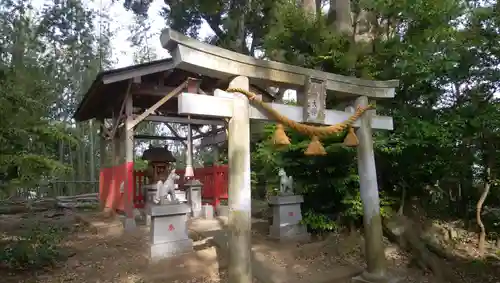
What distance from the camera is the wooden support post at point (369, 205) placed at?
19.1ft

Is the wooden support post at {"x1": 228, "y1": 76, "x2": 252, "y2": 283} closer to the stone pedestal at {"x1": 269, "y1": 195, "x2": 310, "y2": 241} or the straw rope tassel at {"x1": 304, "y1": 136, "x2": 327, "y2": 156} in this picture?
the straw rope tassel at {"x1": 304, "y1": 136, "x2": 327, "y2": 156}

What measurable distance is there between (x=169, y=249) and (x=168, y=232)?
1.06ft

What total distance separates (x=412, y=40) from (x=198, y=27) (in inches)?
467

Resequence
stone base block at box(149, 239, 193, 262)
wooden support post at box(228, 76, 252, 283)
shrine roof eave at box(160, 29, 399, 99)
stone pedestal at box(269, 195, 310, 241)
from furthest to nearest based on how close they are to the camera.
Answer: stone pedestal at box(269, 195, 310, 241) → stone base block at box(149, 239, 193, 262) → wooden support post at box(228, 76, 252, 283) → shrine roof eave at box(160, 29, 399, 99)

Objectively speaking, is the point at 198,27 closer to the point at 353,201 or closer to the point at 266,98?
the point at 266,98

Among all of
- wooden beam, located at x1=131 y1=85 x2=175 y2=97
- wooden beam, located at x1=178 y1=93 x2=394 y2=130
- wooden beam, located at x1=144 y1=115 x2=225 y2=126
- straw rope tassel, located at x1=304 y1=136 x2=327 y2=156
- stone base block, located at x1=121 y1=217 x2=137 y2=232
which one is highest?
wooden beam, located at x1=131 y1=85 x2=175 y2=97

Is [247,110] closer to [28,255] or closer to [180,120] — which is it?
[28,255]

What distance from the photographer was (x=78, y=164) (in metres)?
25.2

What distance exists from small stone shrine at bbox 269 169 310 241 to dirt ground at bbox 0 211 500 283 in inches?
13.7

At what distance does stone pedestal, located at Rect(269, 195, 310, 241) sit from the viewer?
329 inches

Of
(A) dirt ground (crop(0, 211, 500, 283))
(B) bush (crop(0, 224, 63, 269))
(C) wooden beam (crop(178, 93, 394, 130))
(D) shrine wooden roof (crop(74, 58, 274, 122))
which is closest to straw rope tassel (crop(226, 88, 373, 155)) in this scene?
(C) wooden beam (crop(178, 93, 394, 130))

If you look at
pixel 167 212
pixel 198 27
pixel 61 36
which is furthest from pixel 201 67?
pixel 61 36

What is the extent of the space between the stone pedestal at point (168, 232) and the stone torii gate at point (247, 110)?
274 centimetres

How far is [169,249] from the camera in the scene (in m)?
6.82
